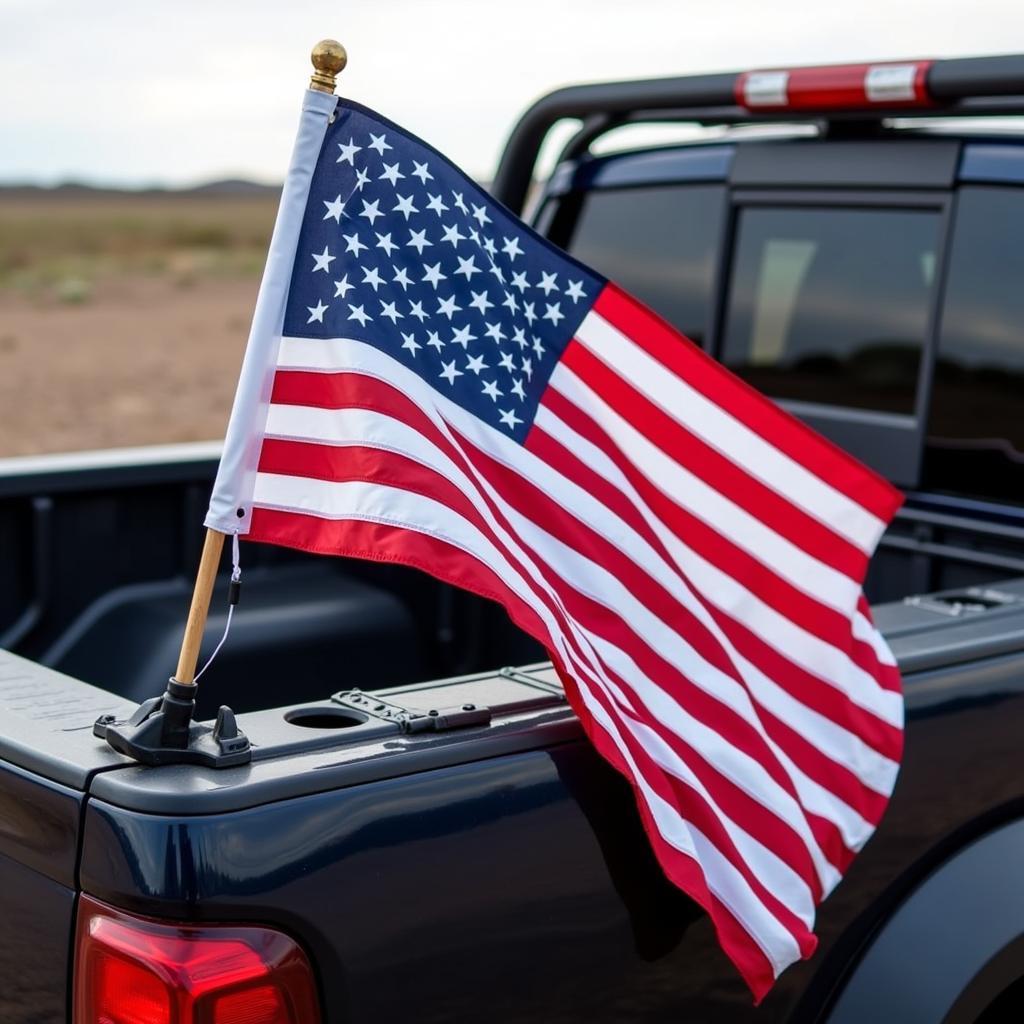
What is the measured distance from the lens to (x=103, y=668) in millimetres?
3273

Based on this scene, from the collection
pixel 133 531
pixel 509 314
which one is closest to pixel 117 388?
pixel 133 531

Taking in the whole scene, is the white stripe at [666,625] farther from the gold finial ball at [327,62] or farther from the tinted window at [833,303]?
the tinted window at [833,303]

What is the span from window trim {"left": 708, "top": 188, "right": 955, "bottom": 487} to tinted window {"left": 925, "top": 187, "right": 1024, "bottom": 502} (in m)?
0.02

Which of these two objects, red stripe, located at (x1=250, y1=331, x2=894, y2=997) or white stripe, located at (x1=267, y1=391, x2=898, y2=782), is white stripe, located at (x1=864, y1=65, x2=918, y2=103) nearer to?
red stripe, located at (x1=250, y1=331, x2=894, y2=997)

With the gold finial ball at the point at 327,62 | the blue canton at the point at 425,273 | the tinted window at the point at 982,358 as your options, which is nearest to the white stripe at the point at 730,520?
the blue canton at the point at 425,273

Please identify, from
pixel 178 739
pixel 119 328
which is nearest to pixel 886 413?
pixel 178 739

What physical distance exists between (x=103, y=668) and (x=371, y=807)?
1.79 metres

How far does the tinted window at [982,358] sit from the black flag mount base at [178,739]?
178 cm

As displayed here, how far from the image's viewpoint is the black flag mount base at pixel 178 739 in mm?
1629

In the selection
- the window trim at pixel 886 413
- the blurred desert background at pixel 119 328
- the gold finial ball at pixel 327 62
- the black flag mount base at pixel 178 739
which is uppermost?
the gold finial ball at pixel 327 62

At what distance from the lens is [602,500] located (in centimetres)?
203

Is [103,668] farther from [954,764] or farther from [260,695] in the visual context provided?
[954,764]

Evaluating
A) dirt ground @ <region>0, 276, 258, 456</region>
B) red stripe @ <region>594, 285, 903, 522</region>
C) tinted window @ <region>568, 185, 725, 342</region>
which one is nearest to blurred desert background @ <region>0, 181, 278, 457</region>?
dirt ground @ <region>0, 276, 258, 456</region>

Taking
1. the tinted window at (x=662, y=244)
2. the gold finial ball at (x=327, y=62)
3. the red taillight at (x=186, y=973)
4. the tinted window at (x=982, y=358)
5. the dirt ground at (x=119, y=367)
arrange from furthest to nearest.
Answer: the dirt ground at (x=119, y=367) < the tinted window at (x=662, y=244) < the tinted window at (x=982, y=358) < the gold finial ball at (x=327, y=62) < the red taillight at (x=186, y=973)
